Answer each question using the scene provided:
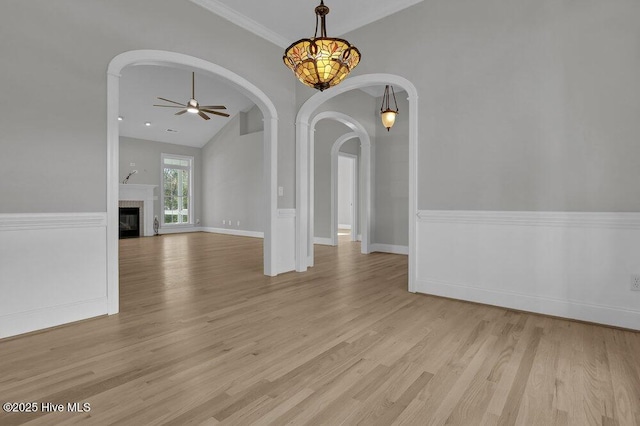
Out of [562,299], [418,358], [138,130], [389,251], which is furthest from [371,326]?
[138,130]

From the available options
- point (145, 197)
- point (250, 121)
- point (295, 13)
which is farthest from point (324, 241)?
point (145, 197)

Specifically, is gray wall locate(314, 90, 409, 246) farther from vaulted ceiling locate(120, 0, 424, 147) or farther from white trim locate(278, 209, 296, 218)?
white trim locate(278, 209, 296, 218)

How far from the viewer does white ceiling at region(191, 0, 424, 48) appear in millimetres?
3695

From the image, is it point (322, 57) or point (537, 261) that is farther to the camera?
point (537, 261)

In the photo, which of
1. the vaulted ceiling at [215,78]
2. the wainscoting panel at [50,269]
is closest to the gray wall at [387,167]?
the vaulted ceiling at [215,78]

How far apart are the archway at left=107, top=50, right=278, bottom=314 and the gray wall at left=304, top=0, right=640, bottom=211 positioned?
1.70 metres

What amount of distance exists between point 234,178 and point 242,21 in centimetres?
669

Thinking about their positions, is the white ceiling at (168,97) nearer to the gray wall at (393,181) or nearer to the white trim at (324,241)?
the gray wall at (393,181)

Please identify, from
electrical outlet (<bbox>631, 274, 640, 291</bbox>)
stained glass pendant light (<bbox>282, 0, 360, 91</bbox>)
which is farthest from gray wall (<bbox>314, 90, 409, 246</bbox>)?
electrical outlet (<bbox>631, 274, 640, 291</bbox>)

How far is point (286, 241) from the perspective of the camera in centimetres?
466

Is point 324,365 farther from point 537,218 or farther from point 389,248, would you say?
point 389,248

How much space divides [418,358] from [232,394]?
1.16 meters

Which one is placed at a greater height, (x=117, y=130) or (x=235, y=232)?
(x=117, y=130)

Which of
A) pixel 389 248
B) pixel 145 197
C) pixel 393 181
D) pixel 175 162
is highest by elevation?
pixel 175 162
